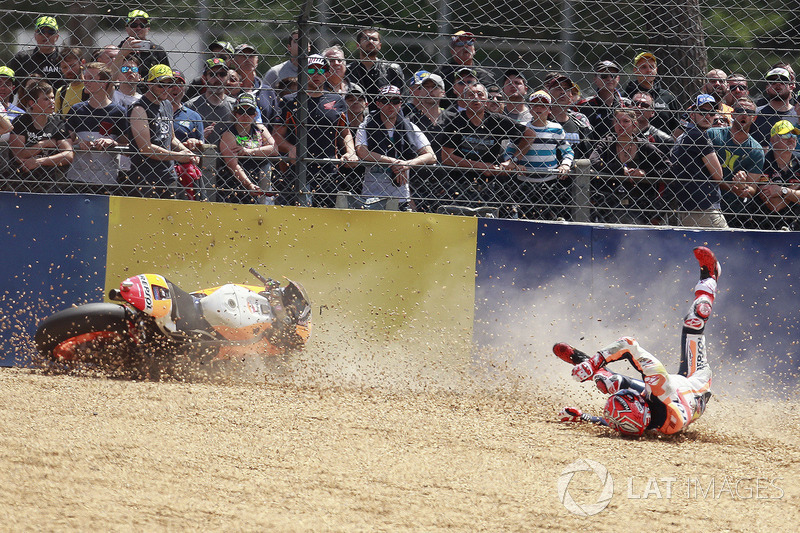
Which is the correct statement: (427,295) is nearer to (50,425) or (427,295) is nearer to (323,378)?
(323,378)

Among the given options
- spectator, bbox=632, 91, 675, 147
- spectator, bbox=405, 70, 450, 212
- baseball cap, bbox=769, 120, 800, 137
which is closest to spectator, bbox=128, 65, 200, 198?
spectator, bbox=405, 70, 450, 212

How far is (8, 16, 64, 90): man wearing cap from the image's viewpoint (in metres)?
6.32

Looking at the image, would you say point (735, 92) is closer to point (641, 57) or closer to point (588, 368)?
point (641, 57)

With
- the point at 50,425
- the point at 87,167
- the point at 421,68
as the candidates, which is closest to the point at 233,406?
the point at 50,425

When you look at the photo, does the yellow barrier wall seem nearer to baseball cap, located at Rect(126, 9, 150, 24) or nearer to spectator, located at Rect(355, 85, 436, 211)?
spectator, located at Rect(355, 85, 436, 211)

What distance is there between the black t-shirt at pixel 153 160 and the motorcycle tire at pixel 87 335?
3.03 feet

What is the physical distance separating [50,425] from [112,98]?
2635mm

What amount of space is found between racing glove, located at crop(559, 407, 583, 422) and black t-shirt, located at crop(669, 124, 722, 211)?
2.03 m

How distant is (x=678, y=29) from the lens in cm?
797

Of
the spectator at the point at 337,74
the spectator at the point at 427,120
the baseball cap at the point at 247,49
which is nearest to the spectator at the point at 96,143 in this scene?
the baseball cap at the point at 247,49

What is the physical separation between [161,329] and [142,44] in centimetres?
215

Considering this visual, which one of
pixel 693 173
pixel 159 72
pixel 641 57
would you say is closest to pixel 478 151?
pixel 693 173

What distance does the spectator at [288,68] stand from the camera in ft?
19.6

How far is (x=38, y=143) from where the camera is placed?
5734 millimetres
